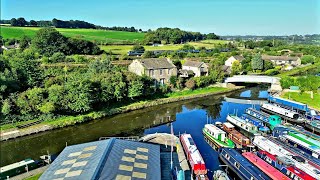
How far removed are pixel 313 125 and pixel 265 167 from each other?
685 inches

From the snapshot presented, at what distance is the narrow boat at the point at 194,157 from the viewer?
991 inches

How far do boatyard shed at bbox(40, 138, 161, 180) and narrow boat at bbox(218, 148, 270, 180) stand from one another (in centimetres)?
730

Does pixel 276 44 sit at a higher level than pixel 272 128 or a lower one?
higher

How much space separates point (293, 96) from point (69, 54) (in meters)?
56.6

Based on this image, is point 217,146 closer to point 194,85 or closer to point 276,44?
point 194,85

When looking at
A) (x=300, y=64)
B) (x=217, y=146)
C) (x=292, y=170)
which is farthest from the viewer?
(x=300, y=64)

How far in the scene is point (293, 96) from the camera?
54625mm

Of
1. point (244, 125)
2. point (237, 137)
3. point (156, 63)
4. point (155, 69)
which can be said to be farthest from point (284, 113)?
point (156, 63)

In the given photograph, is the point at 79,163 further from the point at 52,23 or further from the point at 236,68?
the point at 52,23

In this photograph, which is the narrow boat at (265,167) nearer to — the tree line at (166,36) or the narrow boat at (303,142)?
the narrow boat at (303,142)

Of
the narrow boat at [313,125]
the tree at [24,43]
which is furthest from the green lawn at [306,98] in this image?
the tree at [24,43]

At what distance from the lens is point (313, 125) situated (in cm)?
3881

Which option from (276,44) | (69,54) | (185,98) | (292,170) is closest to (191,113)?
(185,98)

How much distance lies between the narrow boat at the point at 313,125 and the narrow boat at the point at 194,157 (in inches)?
701
